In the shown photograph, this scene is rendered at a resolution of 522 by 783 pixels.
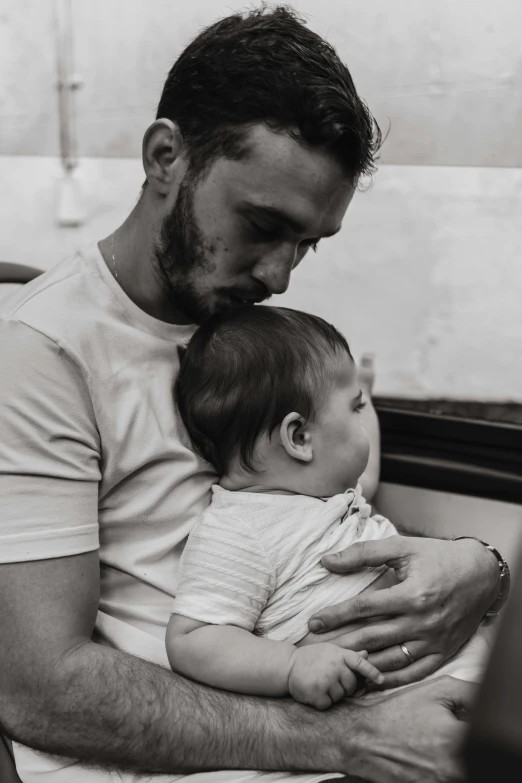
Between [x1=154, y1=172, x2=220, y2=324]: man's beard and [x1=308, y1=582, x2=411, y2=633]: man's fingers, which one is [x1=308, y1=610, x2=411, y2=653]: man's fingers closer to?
[x1=308, y1=582, x2=411, y2=633]: man's fingers

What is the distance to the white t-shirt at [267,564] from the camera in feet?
3.83

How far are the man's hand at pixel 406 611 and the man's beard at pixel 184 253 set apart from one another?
52 centimetres

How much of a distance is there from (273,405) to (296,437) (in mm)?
68

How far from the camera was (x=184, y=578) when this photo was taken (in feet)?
3.92

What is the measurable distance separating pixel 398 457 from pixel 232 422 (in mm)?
839

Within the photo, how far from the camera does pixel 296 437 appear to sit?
50.6 inches

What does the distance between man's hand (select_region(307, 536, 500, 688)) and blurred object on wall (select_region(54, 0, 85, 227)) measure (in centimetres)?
146

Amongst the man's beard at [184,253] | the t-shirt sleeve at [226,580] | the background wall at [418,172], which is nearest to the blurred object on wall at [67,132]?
the background wall at [418,172]

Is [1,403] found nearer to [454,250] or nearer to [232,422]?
[232,422]

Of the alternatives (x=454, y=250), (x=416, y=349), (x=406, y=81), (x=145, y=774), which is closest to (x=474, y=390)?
(x=416, y=349)

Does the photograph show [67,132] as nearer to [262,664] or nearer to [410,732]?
[262,664]

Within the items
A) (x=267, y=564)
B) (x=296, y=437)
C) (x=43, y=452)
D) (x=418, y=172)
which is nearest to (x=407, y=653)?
(x=267, y=564)

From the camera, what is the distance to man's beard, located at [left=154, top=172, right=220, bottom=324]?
1363mm

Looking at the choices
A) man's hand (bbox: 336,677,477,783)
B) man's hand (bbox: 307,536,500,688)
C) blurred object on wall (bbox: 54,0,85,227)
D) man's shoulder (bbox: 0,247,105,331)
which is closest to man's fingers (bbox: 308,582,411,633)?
man's hand (bbox: 307,536,500,688)
